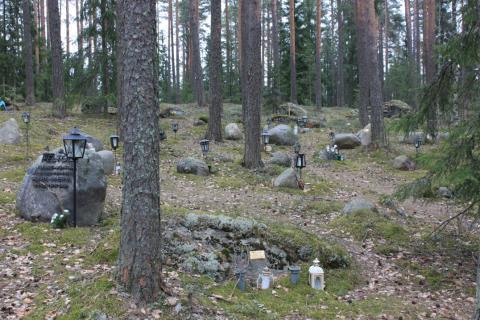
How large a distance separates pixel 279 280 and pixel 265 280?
0.32 metres

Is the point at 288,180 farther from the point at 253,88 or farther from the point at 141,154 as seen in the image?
the point at 141,154

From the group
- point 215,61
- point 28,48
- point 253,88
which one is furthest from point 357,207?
point 28,48

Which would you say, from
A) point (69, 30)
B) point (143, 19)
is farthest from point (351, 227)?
point (69, 30)

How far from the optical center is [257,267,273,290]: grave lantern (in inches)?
209

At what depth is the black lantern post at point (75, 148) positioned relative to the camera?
6449 mm

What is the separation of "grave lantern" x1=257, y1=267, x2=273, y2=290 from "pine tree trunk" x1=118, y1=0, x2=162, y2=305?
153 centimetres

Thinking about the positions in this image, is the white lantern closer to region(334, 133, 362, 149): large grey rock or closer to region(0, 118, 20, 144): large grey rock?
region(0, 118, 20, 144): large grey rock

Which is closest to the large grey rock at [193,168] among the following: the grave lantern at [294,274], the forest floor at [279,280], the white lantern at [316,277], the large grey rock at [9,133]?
the forest floor at [279,280]

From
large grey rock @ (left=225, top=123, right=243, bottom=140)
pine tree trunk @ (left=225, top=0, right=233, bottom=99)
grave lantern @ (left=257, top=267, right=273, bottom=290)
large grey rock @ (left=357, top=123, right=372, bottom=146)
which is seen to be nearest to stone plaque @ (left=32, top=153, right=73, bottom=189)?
grave lantern @ (left=257, top=267, right=273, bottom=290)

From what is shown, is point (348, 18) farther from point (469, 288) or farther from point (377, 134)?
point (469, 288)

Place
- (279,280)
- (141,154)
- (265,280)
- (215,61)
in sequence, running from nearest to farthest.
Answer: (141,154), (265,280), (279,280), (215,61)

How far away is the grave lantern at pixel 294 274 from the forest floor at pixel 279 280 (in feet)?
0.45

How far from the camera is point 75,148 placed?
21.4 feet

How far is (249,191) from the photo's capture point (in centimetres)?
986
